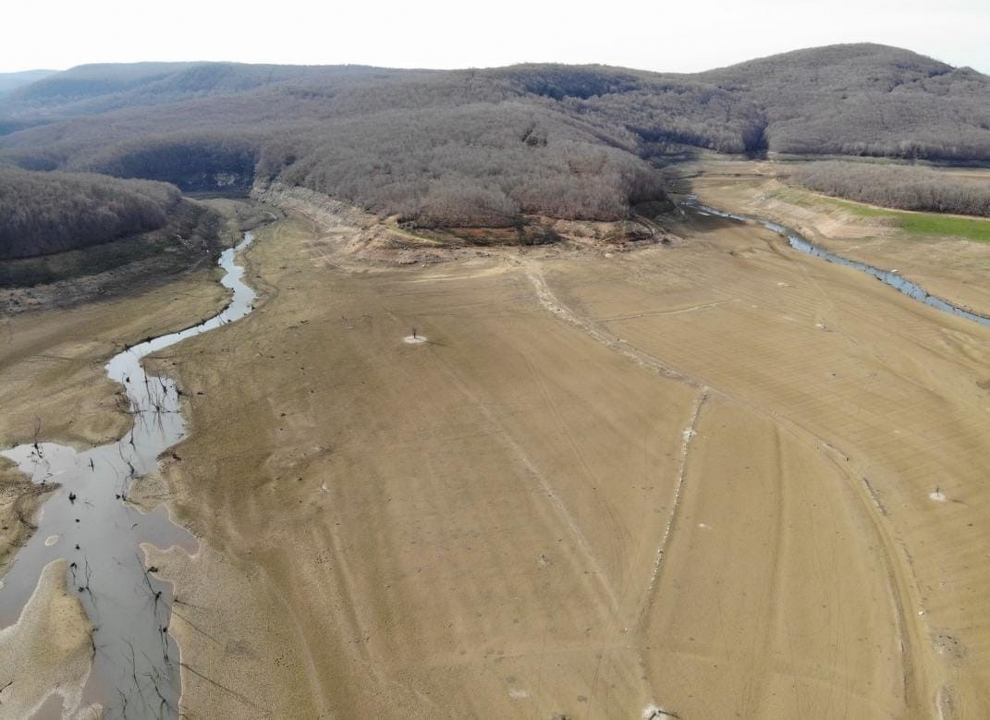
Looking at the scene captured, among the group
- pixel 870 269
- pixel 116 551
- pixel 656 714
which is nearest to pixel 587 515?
pixel 656 714

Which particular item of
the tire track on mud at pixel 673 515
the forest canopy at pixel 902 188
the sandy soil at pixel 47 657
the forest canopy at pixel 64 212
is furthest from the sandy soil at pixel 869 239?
the forest canopy at pixel 64 212

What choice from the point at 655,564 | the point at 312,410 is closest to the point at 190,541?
the point at 312,410

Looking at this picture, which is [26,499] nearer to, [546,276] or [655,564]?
[655,564]

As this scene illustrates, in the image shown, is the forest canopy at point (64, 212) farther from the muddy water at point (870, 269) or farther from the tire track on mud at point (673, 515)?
the muddy water at point (870, 269)

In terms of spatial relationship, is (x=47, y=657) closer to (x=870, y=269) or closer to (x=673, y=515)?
(x=673, y=515)

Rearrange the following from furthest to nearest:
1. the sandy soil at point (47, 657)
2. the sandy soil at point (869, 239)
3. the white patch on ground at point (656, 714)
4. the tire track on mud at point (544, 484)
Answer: the sandy soil at point (869, 239) → the tire track on mud at point (544, 484) → the sandy soil at point (47, 657) → the white patch on ground at point (656, 714)
